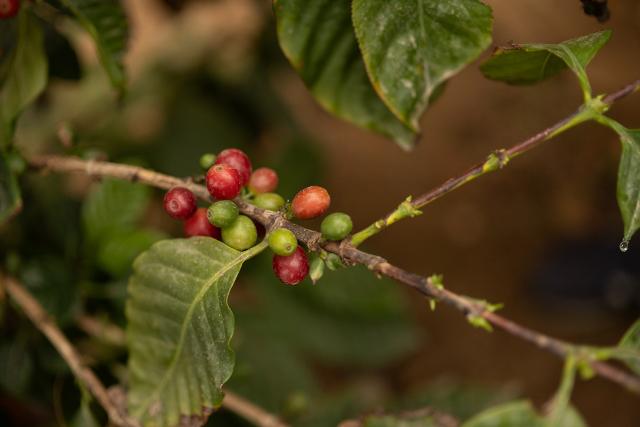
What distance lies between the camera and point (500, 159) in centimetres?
74

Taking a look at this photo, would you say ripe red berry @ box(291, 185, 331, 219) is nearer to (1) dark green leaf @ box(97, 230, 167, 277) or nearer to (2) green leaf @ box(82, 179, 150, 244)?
(1) dark green leaf @ box(97, 230, 167, 277)

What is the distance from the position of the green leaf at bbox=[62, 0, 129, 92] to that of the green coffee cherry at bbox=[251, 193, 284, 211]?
41 centimetres

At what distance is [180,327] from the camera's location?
839 millimetres

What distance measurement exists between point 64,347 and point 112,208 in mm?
346

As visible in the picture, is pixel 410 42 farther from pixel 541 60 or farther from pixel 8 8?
pixel 8 8

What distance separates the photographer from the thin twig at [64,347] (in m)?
0.98

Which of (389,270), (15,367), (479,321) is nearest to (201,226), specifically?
(389,270)

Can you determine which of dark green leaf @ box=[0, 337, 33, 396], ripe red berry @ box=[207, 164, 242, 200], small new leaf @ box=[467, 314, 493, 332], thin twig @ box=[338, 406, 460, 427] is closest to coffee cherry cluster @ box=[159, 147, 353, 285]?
ripe red berry @ box=[207, 164, 242, 200]

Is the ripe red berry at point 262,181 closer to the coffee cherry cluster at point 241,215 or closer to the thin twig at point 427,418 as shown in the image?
the coffee cherry cluster at point 241,215

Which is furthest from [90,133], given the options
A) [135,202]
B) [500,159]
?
[500,159]

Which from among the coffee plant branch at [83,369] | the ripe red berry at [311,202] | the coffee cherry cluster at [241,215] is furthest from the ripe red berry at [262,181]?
the coffee plant branch at [83,369]

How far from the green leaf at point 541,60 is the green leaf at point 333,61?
0.52 feet

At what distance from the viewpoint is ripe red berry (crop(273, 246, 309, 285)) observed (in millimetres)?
759

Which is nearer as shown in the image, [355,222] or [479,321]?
[479,321]
